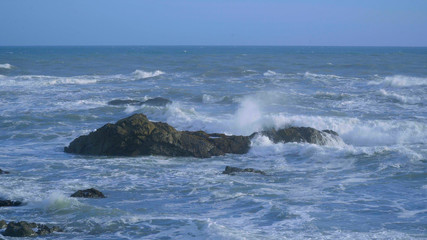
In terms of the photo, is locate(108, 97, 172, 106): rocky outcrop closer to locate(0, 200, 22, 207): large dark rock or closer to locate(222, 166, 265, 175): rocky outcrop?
locate(222, 166, 265, 175): rocky outcrop

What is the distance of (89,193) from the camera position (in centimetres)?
948

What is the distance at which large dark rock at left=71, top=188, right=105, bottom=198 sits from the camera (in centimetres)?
941

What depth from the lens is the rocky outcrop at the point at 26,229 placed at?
7305mm

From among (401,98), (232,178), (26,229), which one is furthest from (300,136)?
(401,98)

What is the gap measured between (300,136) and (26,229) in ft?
28.3

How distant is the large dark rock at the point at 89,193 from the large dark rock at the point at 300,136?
594 centimetres

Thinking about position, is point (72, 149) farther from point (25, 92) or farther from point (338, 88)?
point (338, 88)

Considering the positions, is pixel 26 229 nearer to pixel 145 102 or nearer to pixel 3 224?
pixel 3 224

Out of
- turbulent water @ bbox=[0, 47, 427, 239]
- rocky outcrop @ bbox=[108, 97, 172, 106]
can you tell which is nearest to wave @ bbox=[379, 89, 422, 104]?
turbulent water @ bbox=[0, 47, 427, 239]

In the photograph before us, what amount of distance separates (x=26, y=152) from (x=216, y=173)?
5396 millimetres

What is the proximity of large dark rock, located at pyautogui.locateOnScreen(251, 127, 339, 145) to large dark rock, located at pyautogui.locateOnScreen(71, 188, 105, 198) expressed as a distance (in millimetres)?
5939

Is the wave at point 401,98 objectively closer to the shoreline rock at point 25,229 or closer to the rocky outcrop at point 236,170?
the rocky outcrop at point 236,170

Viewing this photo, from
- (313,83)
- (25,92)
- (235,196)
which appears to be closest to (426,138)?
(235,196)

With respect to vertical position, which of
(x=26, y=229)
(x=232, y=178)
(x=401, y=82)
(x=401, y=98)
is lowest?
(x=232, y=178)
